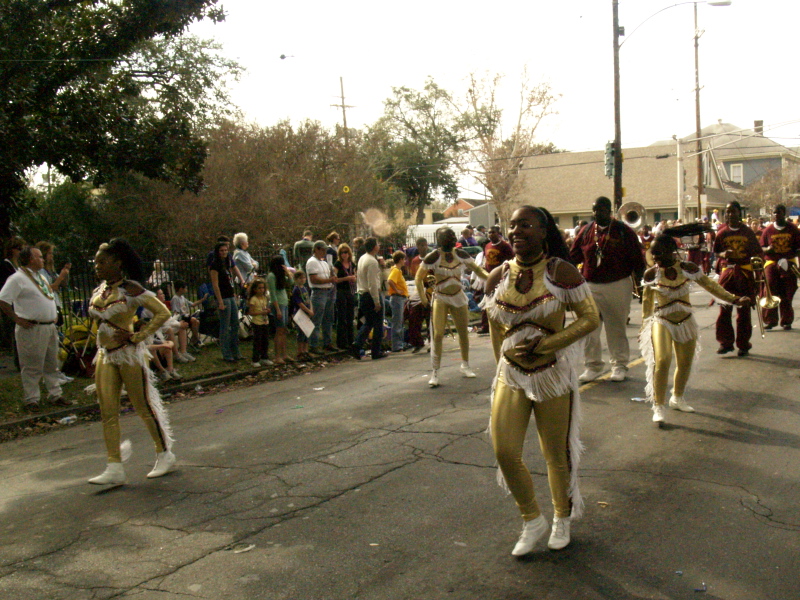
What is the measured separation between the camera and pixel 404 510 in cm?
535

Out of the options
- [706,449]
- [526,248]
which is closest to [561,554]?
[526,248]

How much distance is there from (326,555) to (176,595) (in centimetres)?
89

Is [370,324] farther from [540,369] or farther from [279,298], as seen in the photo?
[540,369]

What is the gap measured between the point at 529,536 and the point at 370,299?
9.50 m

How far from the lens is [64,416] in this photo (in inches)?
394

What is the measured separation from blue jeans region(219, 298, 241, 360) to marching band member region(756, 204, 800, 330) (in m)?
9.15

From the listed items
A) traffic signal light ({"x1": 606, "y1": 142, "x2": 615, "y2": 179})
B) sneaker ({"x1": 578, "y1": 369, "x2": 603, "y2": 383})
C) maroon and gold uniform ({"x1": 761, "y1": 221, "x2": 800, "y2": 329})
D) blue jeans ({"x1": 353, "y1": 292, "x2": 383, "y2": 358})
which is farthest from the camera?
traffic signal light ({"x1": 606, "y1": 142, "x2": 615, "y2": 179})

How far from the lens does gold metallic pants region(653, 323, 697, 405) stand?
7.30 metres

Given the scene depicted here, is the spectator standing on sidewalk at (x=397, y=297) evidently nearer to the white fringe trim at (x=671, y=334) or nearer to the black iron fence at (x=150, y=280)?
the black iron fence at (x=150, y=280)

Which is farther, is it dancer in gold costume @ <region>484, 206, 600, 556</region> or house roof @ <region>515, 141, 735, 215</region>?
house roof @ <region>515, 141, 735, 215</region>

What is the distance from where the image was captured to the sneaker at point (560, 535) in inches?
179

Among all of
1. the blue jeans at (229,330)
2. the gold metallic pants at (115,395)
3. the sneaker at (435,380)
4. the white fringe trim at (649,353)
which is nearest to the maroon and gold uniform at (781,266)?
the white fringe trim at (649,353)

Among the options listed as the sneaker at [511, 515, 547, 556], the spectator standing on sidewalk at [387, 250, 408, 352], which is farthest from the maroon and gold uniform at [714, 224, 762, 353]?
the sneaker at [511, 515, 547, 556]

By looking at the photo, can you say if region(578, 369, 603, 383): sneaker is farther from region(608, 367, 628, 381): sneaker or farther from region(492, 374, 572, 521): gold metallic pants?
region(492, 374, 572, 521): gold metallic pants
